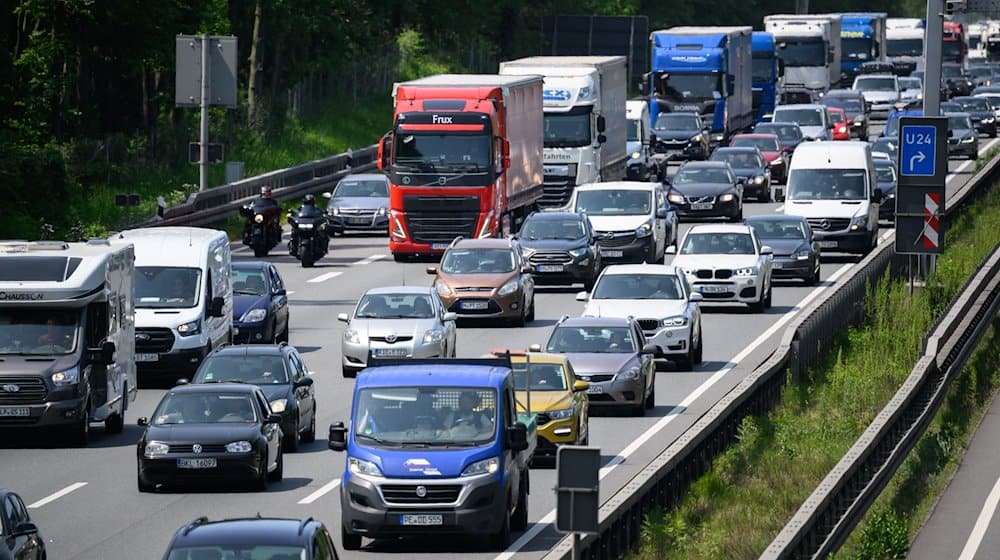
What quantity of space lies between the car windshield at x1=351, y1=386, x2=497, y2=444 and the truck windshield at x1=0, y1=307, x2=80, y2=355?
8.05 metres

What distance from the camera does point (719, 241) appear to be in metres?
43.1

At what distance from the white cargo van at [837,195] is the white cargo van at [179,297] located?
18.7 metres

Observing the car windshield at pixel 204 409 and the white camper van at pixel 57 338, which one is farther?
the white camper van at pixel 57 338

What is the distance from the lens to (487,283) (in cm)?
4038

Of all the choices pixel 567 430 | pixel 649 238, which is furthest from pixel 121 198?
pixel 567 430

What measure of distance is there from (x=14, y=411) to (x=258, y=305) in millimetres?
9089

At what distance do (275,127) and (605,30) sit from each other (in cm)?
2937

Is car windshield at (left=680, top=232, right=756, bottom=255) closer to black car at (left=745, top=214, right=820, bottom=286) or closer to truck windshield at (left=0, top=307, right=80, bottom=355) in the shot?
black car at (left=745, top=214, right=820, bottom=286)

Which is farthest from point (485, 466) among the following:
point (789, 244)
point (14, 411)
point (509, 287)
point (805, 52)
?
point (805, 52)

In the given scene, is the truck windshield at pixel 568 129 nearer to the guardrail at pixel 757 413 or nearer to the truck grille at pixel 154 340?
the guardrail at pixel 757 413

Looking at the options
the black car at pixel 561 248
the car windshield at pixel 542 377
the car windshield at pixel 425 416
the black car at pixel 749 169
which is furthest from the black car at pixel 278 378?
the black car at pixel 749 169

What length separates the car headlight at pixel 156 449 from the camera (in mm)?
25000

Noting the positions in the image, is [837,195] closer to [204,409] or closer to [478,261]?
[478,261]

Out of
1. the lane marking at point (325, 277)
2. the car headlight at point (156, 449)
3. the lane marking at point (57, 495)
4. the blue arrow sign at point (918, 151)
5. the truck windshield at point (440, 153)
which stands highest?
the blue arrow sign at point (918, 151)
